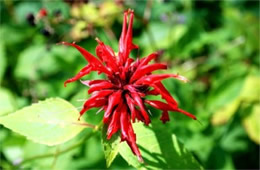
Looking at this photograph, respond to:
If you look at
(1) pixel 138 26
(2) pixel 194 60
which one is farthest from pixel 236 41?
(1) pixel 138 26

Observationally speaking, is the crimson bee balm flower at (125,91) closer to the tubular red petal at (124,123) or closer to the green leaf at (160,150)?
the tubular red petal at (124,123)

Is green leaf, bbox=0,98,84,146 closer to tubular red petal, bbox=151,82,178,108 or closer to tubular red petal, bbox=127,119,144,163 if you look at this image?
tubular red petal, bbox=127,119,144,163

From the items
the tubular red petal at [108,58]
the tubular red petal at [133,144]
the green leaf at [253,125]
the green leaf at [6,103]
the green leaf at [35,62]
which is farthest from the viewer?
the green leaf at [35,62]

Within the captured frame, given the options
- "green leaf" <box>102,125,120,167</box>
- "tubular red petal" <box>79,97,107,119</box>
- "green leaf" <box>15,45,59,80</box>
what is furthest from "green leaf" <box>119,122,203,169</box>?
"green leaf" <box>15,45,59,80</box>

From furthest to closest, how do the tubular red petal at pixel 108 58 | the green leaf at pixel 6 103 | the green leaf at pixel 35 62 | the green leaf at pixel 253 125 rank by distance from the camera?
the green leaf at pixel 35 62 < the green leaf at pixel 253 125 < the green leaf at pixel 6 103 < the tubular red petal at pixel 108 58

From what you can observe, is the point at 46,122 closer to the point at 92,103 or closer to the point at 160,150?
the point at 92,103

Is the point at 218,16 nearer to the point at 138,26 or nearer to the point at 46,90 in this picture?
the point at 138,26

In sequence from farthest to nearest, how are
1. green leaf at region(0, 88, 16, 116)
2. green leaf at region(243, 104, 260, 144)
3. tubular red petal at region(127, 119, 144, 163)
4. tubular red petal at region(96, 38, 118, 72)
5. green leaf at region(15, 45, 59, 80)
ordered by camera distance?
1. green leaf at region(15, 45, 59, 80)
2. green leaf at region(243, 104, 260, 144)
3. green leaf at region(0, 88, 16, 116)
4. tubular red petal at region(96, 38, 118, 72)
5. tubular red petal at region(127, 119, 144, 163)

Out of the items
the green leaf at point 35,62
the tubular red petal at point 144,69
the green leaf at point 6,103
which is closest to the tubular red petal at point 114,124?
the tubular red petal at point 144,69
